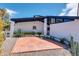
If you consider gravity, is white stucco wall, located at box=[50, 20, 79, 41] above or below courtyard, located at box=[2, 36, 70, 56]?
above

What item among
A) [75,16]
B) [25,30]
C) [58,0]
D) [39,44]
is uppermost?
[58,0]

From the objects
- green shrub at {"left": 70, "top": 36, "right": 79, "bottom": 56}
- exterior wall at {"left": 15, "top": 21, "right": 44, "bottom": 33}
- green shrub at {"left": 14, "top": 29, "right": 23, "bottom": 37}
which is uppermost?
exterior wall at {"left": 15, "top": 21, "right": 44, "bottom": 33}

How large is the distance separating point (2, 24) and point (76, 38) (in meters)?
0.95

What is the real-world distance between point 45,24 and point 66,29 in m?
0.28

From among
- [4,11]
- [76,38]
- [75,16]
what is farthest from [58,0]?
[4,11]

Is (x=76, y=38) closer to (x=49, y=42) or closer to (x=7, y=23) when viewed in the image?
(x=49, y=42)

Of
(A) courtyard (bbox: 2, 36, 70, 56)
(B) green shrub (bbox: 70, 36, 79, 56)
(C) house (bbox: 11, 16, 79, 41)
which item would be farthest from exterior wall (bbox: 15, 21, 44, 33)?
(B) green shrub (bbox: 70, 36, 79, 56)

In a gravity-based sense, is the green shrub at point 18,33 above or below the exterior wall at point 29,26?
below

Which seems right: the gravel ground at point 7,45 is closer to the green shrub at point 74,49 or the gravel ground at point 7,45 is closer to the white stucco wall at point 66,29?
the white stucco wall at point 66,29

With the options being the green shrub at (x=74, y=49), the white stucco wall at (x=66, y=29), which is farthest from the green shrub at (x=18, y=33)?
the green shrub at (x=74, y=49)

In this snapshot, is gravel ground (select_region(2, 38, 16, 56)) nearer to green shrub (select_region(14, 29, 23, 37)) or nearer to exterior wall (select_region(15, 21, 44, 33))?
green shrub (select_region(14, 29, 23, 37))

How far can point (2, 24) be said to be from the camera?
2811 mm

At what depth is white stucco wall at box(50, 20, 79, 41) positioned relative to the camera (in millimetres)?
2781

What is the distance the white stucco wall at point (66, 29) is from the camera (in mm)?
2781
